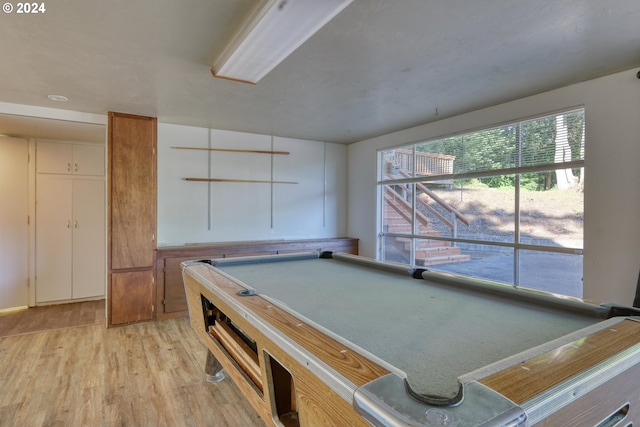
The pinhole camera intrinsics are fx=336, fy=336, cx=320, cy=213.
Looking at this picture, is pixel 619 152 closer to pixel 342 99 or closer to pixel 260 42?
pixel 342 99

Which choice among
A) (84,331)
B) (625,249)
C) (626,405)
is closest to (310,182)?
(84,331)

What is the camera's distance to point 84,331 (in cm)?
355

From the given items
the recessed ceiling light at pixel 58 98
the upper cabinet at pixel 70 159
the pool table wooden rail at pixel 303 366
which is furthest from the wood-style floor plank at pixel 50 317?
the pool table wooden rail at pixel 303 366

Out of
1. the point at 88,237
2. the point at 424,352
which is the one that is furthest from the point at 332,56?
the point at 88,237

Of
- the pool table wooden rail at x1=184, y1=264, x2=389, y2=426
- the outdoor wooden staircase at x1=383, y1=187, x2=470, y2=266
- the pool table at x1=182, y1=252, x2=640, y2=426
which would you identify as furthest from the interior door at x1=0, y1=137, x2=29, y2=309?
the outdoor wooden staircase at x1=383, y1=187, x2=470, y2=266

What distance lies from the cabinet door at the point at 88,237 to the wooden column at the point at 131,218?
4.42 feet

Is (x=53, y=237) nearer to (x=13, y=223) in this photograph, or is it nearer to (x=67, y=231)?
(x=67, y=231)

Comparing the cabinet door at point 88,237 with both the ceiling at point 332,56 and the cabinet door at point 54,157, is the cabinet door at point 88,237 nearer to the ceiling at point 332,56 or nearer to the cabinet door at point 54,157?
the cabinet door at point 54,157

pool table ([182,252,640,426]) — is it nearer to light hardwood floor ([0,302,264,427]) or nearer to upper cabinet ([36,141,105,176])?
light hardwood floor ([0,302,264,427])

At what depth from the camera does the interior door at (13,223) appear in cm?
420

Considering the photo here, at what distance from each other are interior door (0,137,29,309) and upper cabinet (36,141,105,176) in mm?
179

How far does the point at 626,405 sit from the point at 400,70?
7.55 ft

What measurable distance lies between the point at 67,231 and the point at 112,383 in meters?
3.01

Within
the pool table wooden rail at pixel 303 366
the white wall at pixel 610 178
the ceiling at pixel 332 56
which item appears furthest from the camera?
the white wall at pixel 610 178
